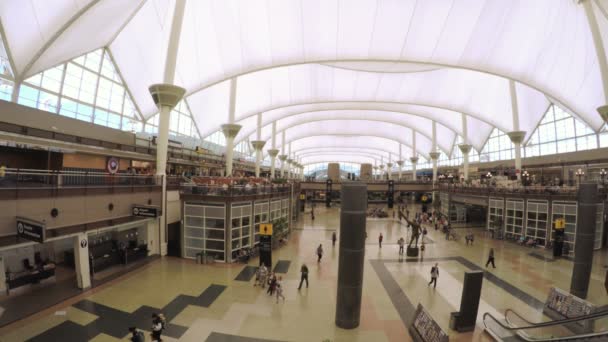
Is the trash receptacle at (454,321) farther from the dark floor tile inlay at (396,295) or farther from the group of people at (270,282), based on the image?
the group of people at (270,282)

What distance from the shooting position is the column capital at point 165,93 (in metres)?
16.9

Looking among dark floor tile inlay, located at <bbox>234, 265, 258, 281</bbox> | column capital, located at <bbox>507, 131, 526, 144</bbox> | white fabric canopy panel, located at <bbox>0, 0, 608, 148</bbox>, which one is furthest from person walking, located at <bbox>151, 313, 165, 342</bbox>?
column capital, located at <bbox>507, 131, 526, 144</bbox>

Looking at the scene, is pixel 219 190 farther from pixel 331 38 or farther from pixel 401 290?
pixel 331 38

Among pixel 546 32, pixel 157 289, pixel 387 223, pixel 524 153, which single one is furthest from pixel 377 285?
pixel 524 153

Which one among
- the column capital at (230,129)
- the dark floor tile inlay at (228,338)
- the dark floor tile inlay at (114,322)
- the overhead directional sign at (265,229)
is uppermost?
the column capital at (230,129)

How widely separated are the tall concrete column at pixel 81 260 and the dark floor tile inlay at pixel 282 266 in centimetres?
880

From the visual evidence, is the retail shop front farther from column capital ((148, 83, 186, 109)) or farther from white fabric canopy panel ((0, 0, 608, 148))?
white fabric canopy panel ((0, 0, 608, 148))

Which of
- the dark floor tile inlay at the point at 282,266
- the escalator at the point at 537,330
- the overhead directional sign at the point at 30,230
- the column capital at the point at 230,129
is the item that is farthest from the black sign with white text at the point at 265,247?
the column capital at the point at 230,129

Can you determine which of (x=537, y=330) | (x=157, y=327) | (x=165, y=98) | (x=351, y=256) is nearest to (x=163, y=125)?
(x=165, y=98)

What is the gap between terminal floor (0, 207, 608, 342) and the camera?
9055 mm

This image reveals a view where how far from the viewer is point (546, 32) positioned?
24.7 m

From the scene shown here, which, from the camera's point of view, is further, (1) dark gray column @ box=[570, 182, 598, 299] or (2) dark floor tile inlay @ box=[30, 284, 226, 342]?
(1) dark gray column @ box=[570, 182, 598, 299]

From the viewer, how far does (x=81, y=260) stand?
1186 cm

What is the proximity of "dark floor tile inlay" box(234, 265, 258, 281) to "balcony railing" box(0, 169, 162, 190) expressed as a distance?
760 centimetres
